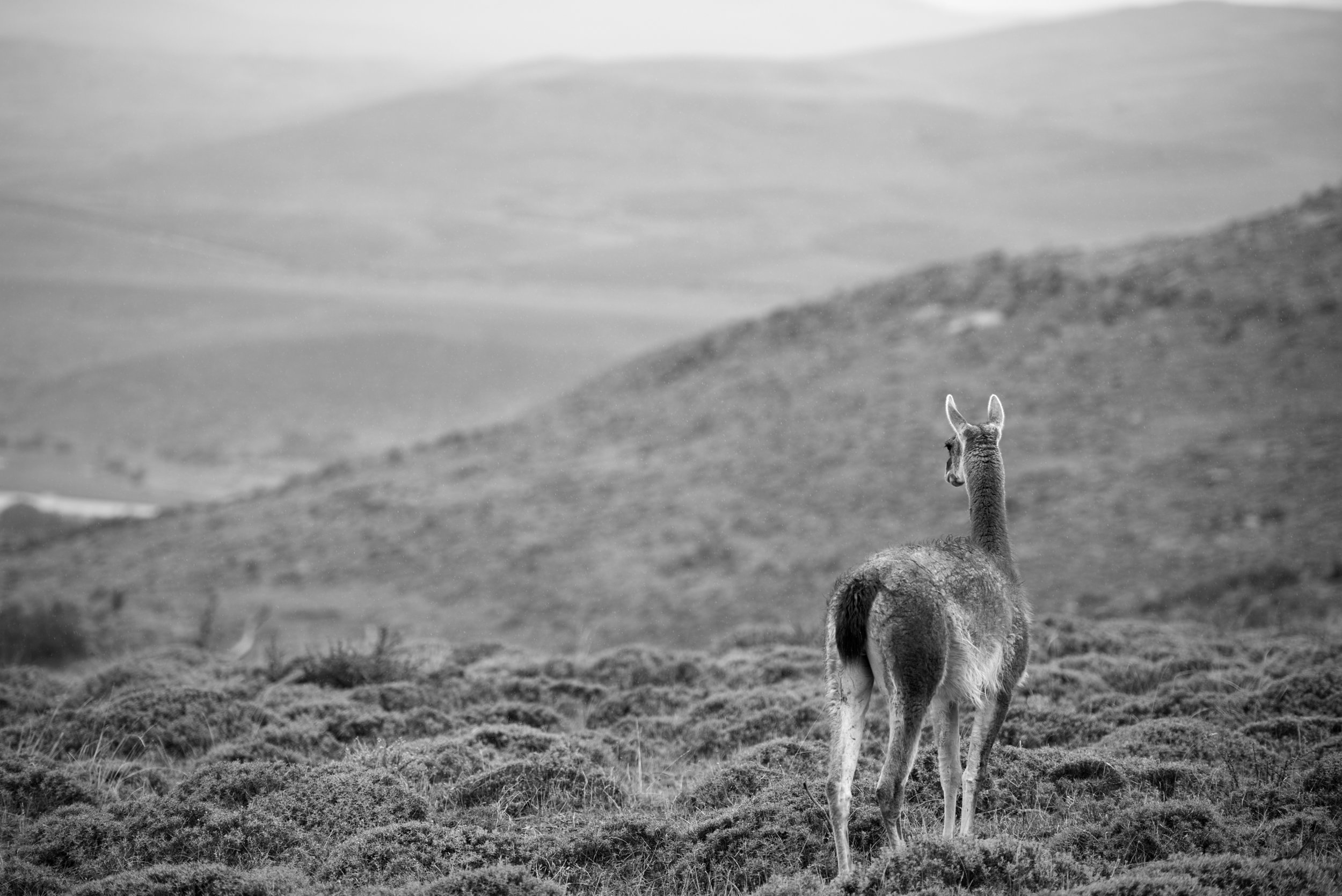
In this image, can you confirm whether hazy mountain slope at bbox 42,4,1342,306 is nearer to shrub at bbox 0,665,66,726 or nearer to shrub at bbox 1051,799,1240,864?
shrub at bbox 0,665,66,726

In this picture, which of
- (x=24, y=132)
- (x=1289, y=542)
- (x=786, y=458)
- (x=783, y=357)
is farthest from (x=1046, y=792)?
(x=24, y=132)

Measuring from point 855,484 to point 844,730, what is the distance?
59.8ft

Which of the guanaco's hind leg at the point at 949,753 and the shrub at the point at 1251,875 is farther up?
the guanaco's hind leg at the point at 949,753

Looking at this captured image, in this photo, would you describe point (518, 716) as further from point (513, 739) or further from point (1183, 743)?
point (1183, 743)

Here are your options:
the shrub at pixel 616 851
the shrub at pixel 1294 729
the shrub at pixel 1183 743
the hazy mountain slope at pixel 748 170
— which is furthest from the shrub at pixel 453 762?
the hazy mountain slope at pixel 748 170

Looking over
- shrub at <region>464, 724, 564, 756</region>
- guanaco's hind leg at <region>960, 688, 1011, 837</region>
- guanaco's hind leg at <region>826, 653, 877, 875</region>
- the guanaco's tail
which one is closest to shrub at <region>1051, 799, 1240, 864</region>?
guanaco's hind leg at <region>960, 688, 1011, 837</region>

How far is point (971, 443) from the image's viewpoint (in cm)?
631

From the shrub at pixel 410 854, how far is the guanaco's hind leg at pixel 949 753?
7.50ft

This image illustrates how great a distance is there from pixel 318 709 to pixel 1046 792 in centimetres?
540

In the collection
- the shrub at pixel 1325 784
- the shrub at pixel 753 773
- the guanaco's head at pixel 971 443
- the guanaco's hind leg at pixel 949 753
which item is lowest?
the shrub at pixel 1325 784

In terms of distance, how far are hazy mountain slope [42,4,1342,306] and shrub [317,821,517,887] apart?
7664 cm

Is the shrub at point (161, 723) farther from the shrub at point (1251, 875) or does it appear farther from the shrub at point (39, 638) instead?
the shrub at point (39, 638)

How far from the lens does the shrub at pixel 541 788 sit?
22.4 ft

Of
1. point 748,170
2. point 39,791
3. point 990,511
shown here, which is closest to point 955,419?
point 990,511
